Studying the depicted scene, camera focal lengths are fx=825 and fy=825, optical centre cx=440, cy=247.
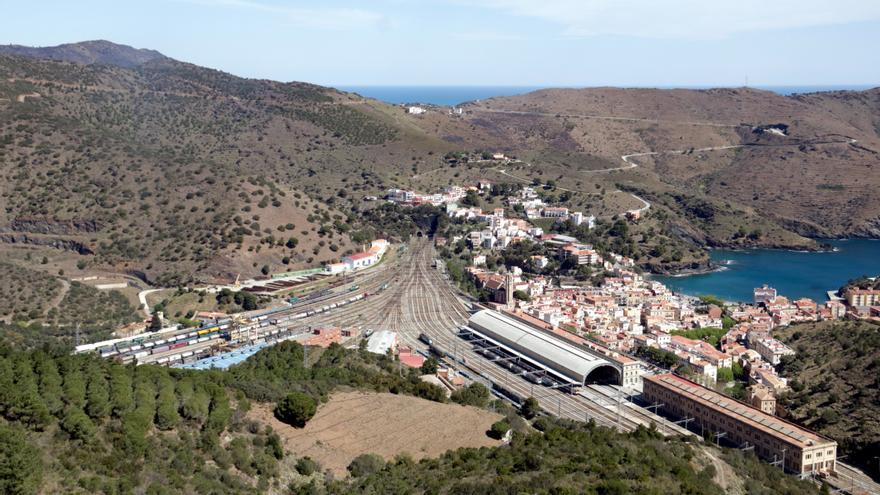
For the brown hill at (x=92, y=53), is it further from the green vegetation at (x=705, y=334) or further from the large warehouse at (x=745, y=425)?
the large warehouse at (x=745, y=425)

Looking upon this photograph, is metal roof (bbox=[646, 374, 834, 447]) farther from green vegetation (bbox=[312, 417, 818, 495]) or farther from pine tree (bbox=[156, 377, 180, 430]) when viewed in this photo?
pine tree (bbox=[156, 377, 180, 430])

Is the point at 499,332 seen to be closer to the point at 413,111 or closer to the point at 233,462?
the point at 233,462

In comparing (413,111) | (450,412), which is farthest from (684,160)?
(450,412)

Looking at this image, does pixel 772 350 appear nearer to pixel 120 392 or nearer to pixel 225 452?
pixel 225 452

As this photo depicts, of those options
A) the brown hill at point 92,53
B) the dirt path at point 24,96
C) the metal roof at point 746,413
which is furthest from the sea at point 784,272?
the brown hill at point 92,53

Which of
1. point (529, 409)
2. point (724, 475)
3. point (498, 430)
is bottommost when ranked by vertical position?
point (529, 409)

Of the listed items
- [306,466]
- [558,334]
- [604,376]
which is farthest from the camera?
[558,334]

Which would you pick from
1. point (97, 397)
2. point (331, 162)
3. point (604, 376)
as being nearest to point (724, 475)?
point (604, 376)

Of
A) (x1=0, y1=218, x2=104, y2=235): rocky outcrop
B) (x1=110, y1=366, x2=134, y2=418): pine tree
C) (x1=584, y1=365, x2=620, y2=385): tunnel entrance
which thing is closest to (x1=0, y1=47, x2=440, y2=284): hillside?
(x1=0, y1=218, x2=104, y2=235): rocky outcrop
